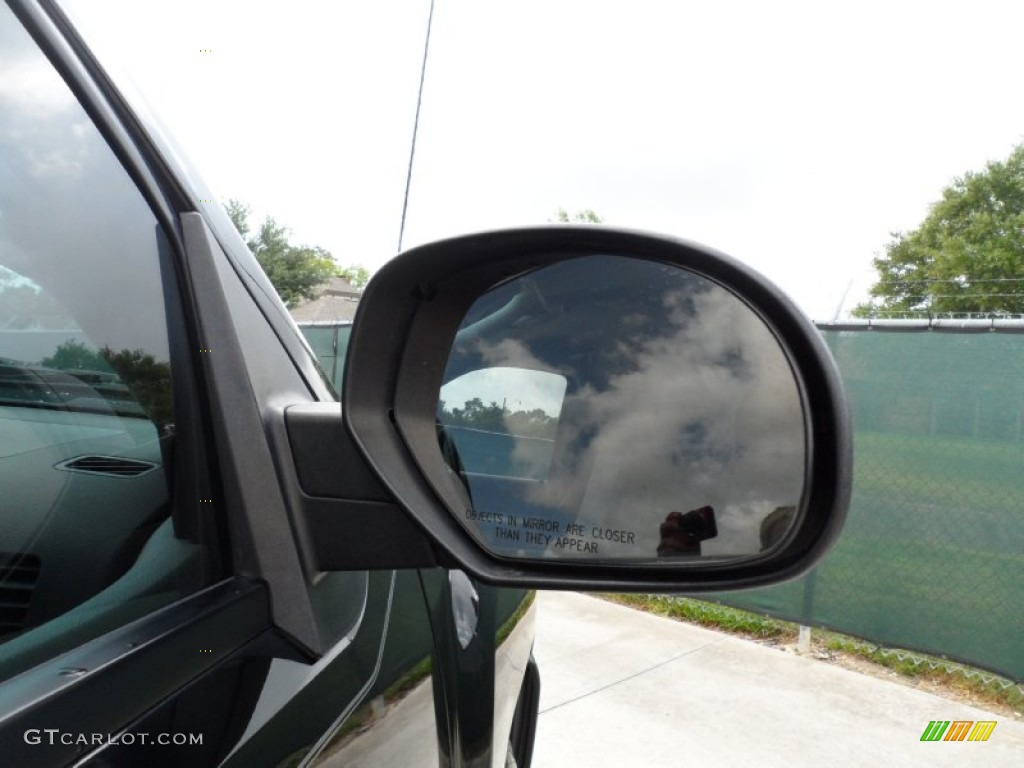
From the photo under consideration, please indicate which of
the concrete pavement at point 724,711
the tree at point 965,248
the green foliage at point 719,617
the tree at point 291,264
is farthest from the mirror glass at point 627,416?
the tree at point 965,248

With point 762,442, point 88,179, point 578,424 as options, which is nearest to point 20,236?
point 88,179

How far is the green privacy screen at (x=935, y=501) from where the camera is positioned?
15.8 feet

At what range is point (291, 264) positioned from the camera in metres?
1.96

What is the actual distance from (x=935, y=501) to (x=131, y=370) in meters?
4.99

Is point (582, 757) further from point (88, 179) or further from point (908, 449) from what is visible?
point (88, 179)

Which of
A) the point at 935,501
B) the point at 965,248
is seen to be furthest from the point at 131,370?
the point at 965,248

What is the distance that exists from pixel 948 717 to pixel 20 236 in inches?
199

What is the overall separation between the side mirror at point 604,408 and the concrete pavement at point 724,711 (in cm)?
342

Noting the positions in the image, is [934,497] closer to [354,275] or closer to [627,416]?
[354,275]

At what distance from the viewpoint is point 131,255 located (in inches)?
42.0

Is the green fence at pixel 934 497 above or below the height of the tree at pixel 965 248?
below

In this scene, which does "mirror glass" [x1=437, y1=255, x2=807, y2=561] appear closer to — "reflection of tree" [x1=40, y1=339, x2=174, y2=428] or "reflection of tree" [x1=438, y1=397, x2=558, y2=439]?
"reflection of tree" [x1=438, y1=397, x2=558, y2=439]

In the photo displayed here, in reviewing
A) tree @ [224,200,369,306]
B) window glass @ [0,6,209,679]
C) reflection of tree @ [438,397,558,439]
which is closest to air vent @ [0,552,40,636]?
window glass @ [0,6,209,679]

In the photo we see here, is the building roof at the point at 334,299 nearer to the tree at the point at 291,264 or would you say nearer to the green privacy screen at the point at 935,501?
the tree at the point at 291,264
